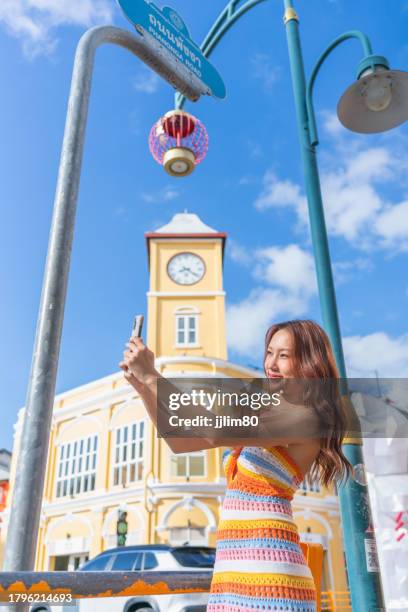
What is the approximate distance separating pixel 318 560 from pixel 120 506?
22.5 meters

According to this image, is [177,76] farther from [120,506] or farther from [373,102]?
[120,506]

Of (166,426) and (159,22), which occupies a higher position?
(159,22)

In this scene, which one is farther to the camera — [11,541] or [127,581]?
[11,541]

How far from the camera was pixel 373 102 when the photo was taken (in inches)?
187

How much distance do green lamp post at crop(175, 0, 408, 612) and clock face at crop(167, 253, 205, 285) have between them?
A: 2182 centimetres

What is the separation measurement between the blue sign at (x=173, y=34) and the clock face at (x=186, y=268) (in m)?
23.4

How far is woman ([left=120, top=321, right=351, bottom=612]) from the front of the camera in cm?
142

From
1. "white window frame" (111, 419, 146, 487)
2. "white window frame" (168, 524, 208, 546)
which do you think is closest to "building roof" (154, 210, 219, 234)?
"white window frame" (111, 419, 146, 487)

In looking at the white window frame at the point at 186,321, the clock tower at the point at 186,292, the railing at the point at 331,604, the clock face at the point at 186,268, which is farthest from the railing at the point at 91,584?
the clock face at the point at 186,268

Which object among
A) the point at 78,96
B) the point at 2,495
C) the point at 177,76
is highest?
the point at 2,495

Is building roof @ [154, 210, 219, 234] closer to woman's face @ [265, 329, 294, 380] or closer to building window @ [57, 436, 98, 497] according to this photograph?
building window @ [57, 436, 98, 497]

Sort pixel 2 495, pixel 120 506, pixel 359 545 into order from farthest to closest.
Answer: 1. pixel 2 495
2. pixel 120 506
3. pixel 359 545

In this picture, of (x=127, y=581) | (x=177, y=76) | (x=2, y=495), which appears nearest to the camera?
(x=127, y=581)

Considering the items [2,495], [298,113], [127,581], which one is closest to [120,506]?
[2,495]
